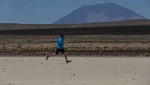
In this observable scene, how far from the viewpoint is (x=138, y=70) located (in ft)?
71.2

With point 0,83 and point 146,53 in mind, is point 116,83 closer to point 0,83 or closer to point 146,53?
point 0,83

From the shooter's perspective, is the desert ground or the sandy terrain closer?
the sandy terrain

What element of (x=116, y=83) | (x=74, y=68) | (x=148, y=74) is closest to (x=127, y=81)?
(x=116, y=83)

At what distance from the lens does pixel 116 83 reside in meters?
16.7

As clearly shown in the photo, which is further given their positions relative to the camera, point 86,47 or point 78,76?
point 86,47

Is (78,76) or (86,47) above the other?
(78,76)

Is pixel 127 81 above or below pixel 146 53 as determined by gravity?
above

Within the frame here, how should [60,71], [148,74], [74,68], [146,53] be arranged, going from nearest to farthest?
[148,74]
[60,71]
[74,68]
[146,53]

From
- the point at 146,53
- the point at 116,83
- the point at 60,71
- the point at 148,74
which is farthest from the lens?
the point at 146,53

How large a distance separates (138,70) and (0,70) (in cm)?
591

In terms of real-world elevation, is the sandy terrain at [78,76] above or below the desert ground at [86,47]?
above

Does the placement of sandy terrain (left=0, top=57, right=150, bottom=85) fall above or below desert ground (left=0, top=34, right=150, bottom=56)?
above

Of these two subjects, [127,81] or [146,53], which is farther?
[146,53]

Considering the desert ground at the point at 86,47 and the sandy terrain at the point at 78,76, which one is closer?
the sandy terrain at the point at 78,76
